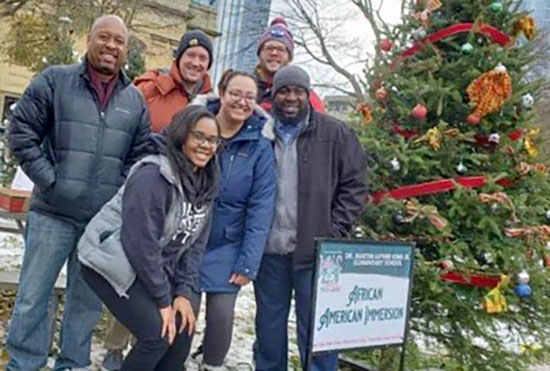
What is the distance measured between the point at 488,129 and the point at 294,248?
2.00m

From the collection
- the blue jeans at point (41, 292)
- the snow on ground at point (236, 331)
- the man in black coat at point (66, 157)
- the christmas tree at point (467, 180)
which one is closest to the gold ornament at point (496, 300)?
the christmas tree at point (467, 180)

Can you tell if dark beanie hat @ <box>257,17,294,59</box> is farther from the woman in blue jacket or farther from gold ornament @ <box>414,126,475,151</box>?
gold ornament @ <box>414,126,475,151</box>

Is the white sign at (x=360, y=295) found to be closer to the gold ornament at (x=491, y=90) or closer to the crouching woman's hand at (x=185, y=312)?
the crouching woman's hand at (x=185, y=312)

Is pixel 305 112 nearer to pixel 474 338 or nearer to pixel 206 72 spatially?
pixel 206 72

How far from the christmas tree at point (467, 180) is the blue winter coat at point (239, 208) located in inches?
A: 51.5

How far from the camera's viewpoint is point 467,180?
4.86 m

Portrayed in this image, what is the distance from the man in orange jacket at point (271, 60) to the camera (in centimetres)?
438

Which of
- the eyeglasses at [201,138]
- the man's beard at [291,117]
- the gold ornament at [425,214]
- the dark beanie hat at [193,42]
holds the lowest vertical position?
the gold ornament at [425,214]

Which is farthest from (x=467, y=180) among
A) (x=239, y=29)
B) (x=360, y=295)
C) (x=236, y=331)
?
(x=239, y=29)

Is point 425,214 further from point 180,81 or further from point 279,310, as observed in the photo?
point 180,81

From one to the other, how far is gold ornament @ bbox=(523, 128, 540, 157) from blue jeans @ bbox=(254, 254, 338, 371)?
7.10ft

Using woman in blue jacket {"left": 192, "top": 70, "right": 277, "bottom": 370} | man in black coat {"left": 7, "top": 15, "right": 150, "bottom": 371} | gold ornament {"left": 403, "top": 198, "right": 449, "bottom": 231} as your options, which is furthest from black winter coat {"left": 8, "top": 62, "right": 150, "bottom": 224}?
gold ornament {"left": 403, "top": 198, "right": 449, "bottom": 231}

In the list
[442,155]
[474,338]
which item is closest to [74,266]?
[442,155]

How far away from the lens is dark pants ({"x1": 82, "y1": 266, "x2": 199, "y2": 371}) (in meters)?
3.33
